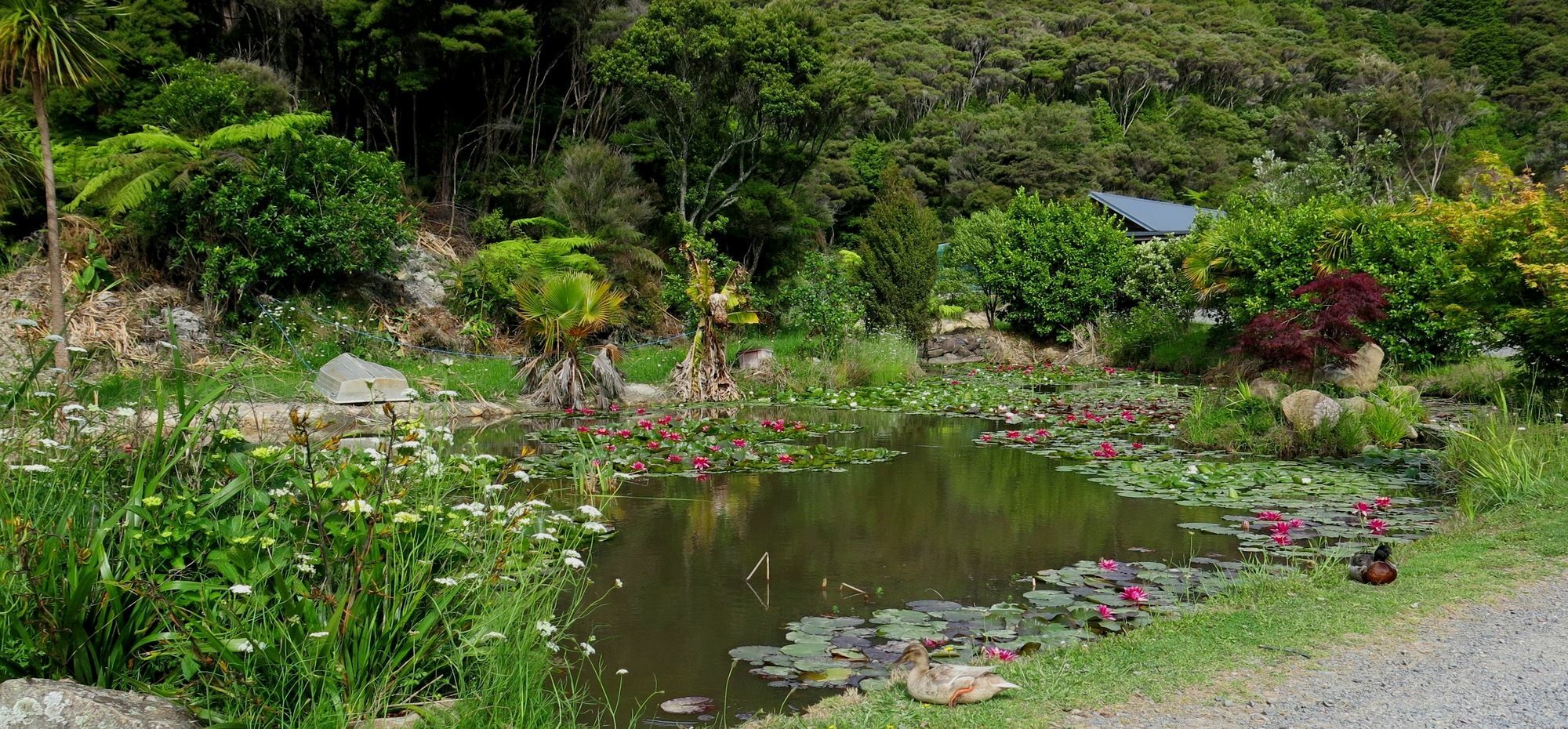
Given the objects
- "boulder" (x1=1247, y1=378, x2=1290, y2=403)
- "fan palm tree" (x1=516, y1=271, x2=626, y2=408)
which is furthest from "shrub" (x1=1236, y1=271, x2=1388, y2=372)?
"fan palm tree" (x1=516, y1=271, x2=626, y2=408)

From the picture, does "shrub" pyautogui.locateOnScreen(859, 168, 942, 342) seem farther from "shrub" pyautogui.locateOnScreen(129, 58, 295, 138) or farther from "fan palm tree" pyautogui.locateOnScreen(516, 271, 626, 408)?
"shrub" pyautogui.locateOnScreen(129, 58, 295, 138)

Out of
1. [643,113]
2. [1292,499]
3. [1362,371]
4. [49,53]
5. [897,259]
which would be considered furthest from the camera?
[643,113]

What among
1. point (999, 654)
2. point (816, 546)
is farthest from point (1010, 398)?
point (999, 654)

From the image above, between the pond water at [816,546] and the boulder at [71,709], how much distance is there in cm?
168

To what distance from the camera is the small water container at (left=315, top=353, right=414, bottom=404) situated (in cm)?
1085

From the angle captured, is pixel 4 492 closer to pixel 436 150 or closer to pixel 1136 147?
pixel 436 150

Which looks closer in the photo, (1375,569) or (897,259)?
(1375,569)

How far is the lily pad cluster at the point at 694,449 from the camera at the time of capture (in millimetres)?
8391

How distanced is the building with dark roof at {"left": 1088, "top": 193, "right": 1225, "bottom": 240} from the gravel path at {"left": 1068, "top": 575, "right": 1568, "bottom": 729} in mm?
23838

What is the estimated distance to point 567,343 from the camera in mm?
12422

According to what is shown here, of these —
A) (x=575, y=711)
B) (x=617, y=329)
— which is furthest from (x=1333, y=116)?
(x=575, y=711)

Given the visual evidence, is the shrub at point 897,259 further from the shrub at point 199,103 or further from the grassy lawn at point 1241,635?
the grassy lawn at point 1241,635

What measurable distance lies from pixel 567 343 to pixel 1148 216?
A: 74.0ft

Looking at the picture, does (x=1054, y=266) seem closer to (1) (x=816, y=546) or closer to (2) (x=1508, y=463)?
(2) (x=1508, y=463)
